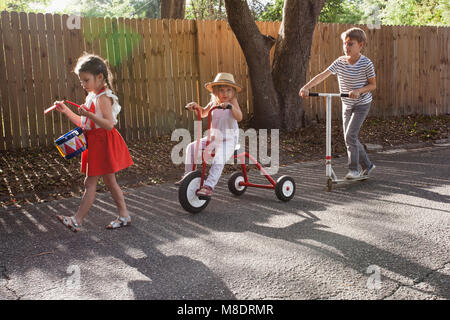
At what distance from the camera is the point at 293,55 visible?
31.7 ft

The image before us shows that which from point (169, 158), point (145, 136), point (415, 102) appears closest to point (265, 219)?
point (169, 158)

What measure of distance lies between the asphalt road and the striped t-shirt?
1.17m

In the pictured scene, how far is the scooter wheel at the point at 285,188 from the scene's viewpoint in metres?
5.33

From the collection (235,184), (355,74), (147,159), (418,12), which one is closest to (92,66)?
(235,184)

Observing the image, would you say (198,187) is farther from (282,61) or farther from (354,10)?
(354,10)

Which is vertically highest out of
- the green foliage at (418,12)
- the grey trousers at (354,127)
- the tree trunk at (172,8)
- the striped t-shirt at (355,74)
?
the green foliage at (418,12)

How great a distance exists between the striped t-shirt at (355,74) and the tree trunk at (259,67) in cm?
366

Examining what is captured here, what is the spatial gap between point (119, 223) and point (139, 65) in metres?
5.78

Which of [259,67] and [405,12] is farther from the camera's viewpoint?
[405,12]

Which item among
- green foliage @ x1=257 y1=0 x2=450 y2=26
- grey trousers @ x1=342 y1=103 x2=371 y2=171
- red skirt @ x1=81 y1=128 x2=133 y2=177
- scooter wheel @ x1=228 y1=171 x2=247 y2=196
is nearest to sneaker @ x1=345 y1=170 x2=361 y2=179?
grey trousers @ x1=342 y1=103 x2=371 y2=171

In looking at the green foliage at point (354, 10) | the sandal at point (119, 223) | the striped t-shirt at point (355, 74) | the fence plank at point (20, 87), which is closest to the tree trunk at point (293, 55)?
the striped t-shirt at point (355, 74)

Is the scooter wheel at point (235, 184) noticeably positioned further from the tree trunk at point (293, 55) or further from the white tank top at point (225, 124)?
the tree trunk at point (293, 55)

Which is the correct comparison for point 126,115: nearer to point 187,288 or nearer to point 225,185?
point 225,185

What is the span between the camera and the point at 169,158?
8.11 metres
